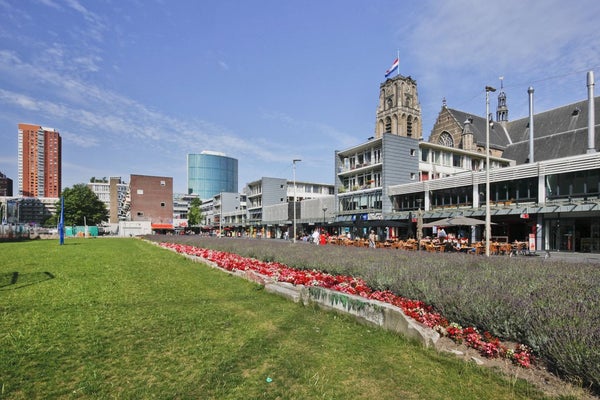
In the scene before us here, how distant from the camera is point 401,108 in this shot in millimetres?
77062

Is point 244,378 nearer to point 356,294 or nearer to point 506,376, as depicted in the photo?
point 506,376

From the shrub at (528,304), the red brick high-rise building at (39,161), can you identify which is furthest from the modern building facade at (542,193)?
the red brick high-rise building at (39,161)

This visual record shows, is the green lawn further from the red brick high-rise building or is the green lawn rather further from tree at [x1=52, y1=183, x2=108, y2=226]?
the red brick high-rise building

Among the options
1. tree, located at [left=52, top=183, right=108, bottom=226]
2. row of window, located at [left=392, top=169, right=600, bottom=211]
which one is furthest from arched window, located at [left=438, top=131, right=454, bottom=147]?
tree, located at [left=52, top=183, right=108, bottom=226]

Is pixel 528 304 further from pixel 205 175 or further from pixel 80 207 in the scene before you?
pixel 205 175

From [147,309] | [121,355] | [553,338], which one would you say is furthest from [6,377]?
[553,338]

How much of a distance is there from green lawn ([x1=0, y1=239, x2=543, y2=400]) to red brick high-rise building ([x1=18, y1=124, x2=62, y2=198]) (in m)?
221

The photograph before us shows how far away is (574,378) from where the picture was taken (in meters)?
3.90

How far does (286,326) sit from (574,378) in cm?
426

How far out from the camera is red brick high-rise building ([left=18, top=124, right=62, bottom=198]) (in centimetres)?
18650

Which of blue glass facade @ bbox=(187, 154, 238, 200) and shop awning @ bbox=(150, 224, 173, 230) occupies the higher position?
blue glass facade @ bbox=(187, 154, 238, 200)

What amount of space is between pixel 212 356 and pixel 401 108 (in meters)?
79.6

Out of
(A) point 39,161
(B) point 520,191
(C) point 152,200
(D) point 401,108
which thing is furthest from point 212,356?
(A) point 39,161

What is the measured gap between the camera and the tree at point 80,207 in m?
92.2
